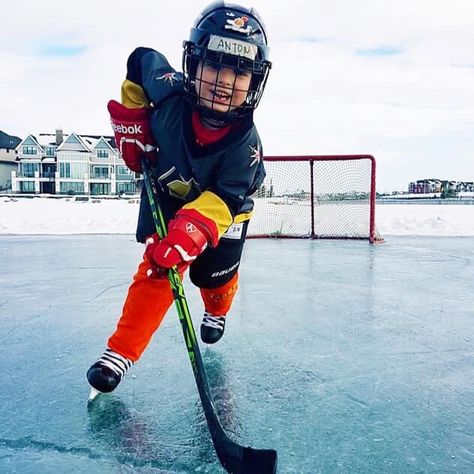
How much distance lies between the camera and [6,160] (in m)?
46.3

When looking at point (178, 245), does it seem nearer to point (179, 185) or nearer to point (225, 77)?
point (179, 185)

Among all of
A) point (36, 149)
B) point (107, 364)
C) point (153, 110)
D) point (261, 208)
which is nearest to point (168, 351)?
point (107, 364)

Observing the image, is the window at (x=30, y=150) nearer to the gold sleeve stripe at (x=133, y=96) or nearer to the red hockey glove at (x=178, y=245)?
the gold sleeve stripe at (x=133, y=96)

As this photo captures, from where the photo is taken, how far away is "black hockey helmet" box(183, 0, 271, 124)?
55.9 inches

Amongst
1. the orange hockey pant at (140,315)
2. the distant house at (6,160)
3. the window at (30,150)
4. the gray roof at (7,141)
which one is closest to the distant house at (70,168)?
the window at (30,150)

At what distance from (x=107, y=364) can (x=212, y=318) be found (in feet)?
1.92

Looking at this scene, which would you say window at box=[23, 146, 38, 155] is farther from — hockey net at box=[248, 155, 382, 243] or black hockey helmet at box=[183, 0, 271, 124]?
black hockey helmet at box=[183, 0, 271, 124]

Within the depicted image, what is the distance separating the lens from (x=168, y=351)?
175 centimetres

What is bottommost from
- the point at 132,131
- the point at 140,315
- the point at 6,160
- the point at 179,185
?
the point at 140,315

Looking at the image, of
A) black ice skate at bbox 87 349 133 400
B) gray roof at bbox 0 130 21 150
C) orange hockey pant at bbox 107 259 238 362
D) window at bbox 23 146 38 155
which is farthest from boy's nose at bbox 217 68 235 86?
gray roof at bbox 0 130 21 150

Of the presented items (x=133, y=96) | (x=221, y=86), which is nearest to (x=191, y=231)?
(x=221, y=86)

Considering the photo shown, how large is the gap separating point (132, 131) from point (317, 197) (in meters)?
4.81

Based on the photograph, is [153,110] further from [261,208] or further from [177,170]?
[261,208]

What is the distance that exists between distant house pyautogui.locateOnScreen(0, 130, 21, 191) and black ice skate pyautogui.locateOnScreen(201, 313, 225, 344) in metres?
47.0
